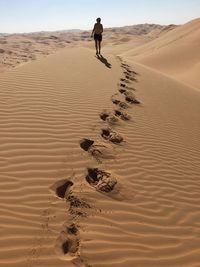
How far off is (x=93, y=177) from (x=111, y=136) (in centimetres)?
144

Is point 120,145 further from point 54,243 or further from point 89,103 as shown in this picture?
point 54,243

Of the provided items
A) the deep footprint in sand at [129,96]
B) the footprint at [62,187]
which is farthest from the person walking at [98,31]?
the footprint at [62,187]

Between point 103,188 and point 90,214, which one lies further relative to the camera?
point 103,188

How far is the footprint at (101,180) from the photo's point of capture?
4573mm

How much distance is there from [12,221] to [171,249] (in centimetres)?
162

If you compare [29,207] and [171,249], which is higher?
[29,207]

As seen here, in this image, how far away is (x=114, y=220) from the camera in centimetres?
405

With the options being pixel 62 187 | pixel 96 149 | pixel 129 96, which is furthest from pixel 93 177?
pixel 129 96

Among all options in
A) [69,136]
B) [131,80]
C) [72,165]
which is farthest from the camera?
[131,80]

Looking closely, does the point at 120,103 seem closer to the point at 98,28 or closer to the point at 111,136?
the point at 111,136

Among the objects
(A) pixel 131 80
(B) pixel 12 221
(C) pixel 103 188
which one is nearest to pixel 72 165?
(C) pixel 103 188

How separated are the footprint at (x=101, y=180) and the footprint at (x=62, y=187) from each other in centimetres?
29

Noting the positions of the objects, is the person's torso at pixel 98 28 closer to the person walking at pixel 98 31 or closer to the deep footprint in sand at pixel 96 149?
the person walking at pixel 98 31

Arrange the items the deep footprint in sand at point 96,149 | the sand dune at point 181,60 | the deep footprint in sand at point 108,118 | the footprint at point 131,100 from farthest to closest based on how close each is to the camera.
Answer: the sand dune at point 181,60
the footprint at point 131,100
the deep footprint in sand at point 108,118
the deep footprint in sand at point 96,149
